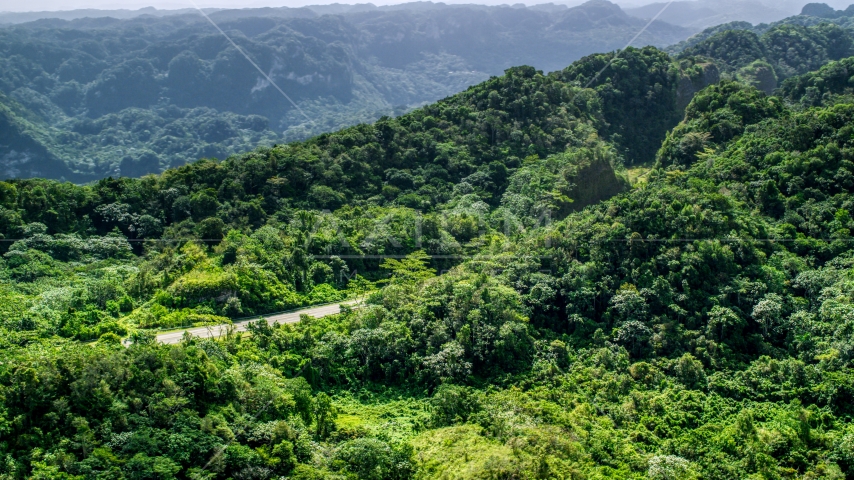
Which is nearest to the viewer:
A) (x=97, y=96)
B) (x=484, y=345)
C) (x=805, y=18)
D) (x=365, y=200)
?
(x=484, y=345)

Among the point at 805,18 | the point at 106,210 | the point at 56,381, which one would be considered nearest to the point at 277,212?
the point at 106,210

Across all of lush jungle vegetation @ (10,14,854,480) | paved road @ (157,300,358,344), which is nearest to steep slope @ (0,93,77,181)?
lush jungle vegetation @ (10,14,854,480)

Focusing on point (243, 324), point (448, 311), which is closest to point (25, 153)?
point (243, 324)

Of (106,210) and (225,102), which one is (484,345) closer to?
(106,210)

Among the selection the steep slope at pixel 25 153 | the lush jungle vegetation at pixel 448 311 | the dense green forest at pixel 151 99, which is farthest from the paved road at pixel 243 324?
the dense green forest at pixel 151 99

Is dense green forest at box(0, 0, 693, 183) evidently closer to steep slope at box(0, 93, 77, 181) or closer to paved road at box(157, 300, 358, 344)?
steep slope at box(0, 93, 77, 181)

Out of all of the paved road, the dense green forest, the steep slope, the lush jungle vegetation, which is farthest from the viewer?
the dense green forest

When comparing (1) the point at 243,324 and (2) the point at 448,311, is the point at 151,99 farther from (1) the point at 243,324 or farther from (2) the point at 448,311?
(2) the point at 448,311
